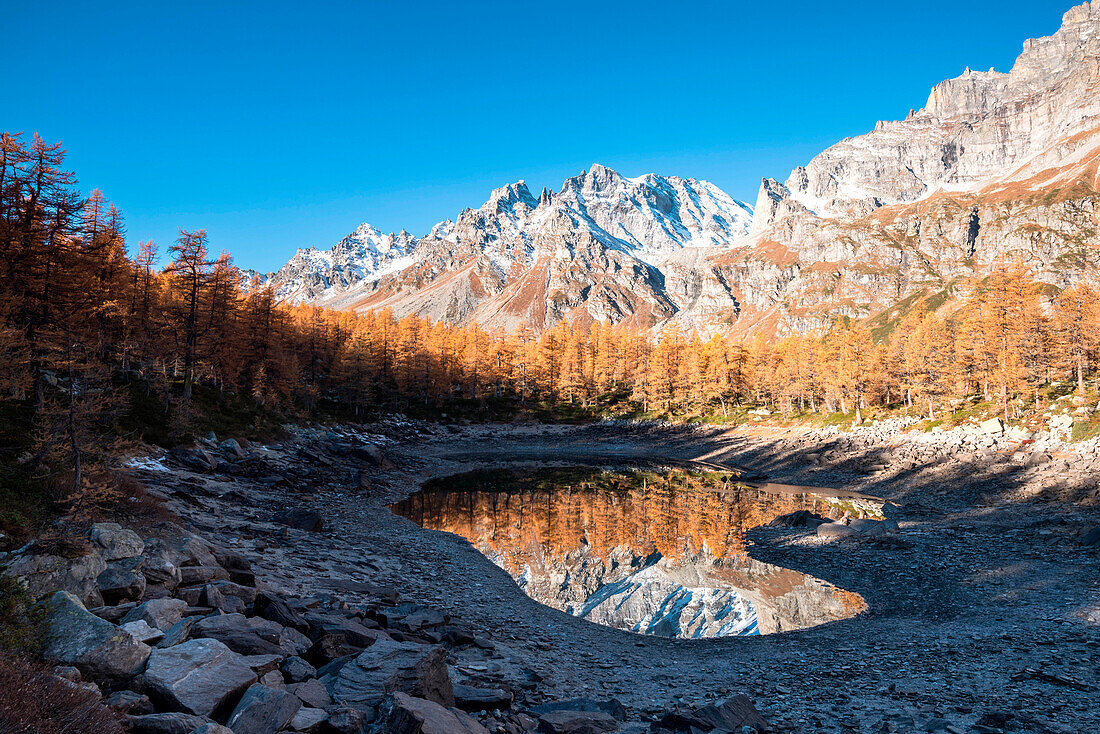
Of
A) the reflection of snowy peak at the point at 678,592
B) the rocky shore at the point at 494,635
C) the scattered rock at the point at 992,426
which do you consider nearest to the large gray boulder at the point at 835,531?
the rocky shore at the point at 494,635

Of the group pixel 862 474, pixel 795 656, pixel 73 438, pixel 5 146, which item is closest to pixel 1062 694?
pixel 795 656

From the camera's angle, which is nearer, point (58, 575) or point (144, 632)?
point (144, 632)

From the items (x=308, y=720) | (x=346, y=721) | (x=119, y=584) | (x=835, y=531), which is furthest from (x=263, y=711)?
(x=835, y=531)

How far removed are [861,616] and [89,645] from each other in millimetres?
20236

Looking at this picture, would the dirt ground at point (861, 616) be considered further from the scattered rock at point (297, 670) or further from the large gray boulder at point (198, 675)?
the large gray boulder at point (198, 675)

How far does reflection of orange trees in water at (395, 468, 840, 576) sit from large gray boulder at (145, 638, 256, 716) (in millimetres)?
16321

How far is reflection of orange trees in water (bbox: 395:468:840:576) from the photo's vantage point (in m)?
26.5

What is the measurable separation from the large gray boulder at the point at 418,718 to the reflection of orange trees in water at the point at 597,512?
1586 cm

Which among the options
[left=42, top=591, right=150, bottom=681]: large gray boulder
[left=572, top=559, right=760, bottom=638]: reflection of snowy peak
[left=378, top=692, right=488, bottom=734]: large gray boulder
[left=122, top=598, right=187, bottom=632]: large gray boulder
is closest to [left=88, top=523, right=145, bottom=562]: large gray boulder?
[left=122, top=598, right=187, bottom=632]: large gray boulder

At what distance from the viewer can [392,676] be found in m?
8.15

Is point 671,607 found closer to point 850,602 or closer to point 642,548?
point 850,602

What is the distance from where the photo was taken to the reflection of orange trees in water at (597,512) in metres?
26.5

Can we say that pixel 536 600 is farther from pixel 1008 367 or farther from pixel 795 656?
pixel 1008 367

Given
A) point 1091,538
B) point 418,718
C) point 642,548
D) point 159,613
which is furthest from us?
point 642,548
